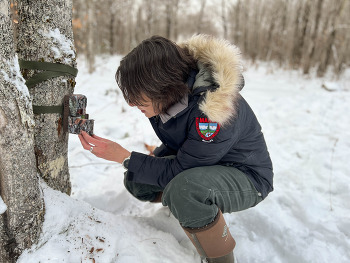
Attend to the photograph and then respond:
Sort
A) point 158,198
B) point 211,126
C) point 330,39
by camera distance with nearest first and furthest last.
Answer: point 211,126, point 158,198, point 330,39

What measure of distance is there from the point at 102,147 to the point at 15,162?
0.40m

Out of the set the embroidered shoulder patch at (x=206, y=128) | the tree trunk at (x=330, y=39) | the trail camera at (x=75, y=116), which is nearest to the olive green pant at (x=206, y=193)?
the embroidered shoulder patch at (x=206, y=128)

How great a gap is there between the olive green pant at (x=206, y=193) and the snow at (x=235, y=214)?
11.5 inches

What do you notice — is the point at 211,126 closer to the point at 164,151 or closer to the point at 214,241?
the point at 214,241

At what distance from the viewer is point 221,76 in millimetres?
1171

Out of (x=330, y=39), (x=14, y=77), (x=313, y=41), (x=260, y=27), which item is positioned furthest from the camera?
(x=260, y=27)

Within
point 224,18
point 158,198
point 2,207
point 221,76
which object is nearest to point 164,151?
point 158,198

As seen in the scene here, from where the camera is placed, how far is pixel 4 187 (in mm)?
985

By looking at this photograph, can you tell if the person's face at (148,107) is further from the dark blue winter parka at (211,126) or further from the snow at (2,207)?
the snow at (2,207)

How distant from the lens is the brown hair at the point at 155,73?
116 centimetres

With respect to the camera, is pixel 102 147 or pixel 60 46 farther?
pixel 102 147

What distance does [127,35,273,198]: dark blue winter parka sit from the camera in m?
1.16

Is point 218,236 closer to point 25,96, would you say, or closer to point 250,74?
point 25,96

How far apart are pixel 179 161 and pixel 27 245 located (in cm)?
72
